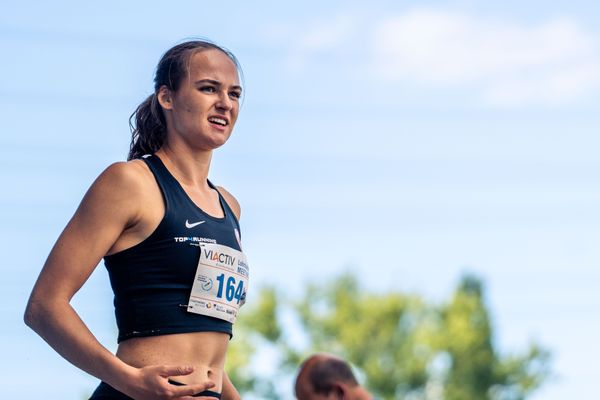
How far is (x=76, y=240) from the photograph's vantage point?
10.3ft

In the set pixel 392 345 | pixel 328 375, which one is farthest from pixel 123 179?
pixel 392 345

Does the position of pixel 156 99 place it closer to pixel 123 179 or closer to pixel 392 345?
pixel 123 179

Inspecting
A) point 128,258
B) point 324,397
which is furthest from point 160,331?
point 324,397

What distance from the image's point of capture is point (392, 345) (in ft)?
124

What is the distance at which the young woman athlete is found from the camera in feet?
9.98

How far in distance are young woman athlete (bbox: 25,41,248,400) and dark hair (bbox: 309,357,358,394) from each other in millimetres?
944

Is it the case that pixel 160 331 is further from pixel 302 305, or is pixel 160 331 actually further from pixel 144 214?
pixel 302 305

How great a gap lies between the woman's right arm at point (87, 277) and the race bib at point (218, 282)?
228 mm

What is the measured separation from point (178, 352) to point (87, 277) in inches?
12.4

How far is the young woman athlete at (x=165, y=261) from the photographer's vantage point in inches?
120

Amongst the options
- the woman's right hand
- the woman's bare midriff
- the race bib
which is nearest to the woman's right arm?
the woman's right hand

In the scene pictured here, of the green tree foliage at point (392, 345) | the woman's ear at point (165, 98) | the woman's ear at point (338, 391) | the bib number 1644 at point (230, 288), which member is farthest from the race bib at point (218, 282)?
the green tree foliage at point (392, 345)

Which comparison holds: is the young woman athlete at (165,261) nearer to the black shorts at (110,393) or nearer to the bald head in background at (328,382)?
the black shorts at (110,393)

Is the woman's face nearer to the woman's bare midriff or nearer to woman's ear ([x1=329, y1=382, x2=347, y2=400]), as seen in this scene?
the woman's bare midriff
